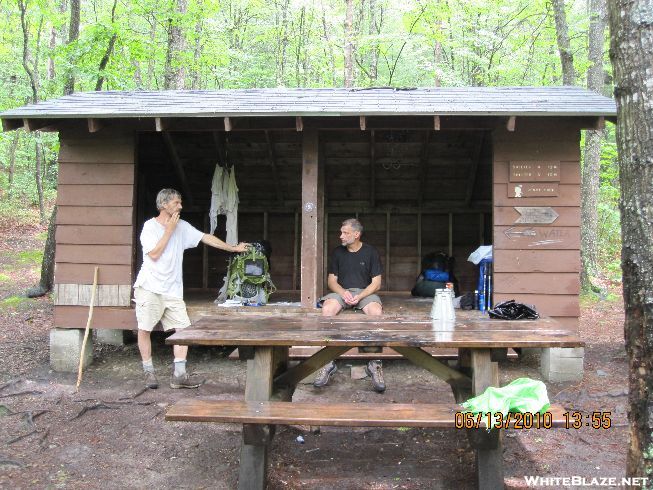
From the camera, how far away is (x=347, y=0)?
1548cm

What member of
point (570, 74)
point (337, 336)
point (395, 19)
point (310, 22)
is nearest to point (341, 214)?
point (570, 74)

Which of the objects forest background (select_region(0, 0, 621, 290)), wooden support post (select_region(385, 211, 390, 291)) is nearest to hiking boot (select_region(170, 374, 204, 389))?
wooden support post (select_region(385, 211, 390, 291))

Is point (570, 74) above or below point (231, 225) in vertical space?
above

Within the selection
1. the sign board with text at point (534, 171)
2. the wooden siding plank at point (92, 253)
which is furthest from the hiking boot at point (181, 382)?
the sign board with text at point (534, 171)

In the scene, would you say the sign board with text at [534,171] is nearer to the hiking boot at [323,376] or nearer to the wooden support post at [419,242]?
the hiking boot at [323,376]

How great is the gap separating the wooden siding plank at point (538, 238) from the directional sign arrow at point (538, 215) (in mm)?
67

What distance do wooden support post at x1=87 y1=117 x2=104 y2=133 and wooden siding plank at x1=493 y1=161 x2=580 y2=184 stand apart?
14.2 feet

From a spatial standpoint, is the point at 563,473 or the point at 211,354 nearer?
the point at 563,473

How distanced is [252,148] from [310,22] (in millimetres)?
13950

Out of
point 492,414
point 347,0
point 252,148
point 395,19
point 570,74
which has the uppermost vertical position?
point 395,19

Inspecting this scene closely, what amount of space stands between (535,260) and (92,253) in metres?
4.95

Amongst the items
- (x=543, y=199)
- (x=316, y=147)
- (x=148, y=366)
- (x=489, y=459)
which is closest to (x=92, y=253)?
(x=148, y=366)

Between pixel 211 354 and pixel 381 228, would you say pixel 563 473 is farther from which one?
pixel 381 228

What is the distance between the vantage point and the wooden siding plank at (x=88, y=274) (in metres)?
6.25
